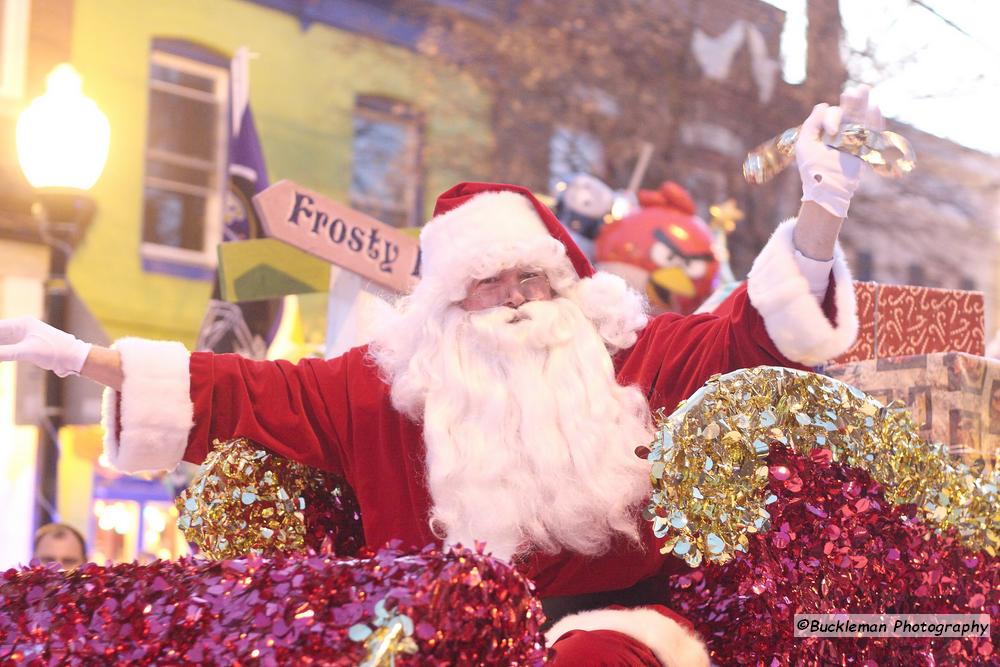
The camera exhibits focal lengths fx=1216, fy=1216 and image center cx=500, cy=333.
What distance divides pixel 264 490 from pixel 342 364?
40cm

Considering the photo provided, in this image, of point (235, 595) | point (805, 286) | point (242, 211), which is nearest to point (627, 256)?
point (242, 211)

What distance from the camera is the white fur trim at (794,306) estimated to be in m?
2.49

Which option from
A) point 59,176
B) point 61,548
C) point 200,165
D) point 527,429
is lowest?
point 61,548

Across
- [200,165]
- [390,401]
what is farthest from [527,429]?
[200,165]

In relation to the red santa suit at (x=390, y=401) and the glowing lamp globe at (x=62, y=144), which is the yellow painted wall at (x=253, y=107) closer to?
the glowing lamp globe at (x=62, y=144)

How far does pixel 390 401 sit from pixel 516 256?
1.63 feet

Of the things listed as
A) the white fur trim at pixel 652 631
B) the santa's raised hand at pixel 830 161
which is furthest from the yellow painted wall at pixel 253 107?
the santa's raised hand at pixel 830 161

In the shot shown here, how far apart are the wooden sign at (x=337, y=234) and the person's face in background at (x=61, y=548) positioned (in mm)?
1861

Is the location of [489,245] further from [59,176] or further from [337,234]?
[59,176]

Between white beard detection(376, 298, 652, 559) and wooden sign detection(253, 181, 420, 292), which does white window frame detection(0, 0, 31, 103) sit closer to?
wooden sign detection(253, 181, 420, 292)

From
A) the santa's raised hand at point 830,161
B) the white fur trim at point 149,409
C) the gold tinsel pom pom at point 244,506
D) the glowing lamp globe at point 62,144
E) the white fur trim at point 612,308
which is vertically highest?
the glowing lamp globe at point 62,144

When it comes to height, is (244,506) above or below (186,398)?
below

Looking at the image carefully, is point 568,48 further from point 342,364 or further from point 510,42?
point 342,364

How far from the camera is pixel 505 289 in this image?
10.4ft
